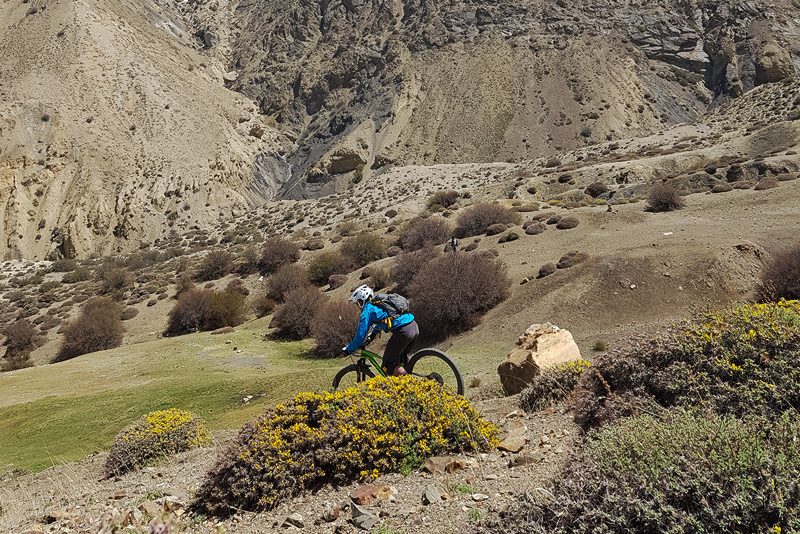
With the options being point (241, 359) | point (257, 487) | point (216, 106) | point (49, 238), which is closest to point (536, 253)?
point (241, 359)

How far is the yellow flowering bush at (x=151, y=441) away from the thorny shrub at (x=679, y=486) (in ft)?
20.4

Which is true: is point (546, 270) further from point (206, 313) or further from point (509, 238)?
point (206, 313)

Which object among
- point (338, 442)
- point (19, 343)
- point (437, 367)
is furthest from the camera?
point (19, 343)

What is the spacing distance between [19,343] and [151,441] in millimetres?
27847

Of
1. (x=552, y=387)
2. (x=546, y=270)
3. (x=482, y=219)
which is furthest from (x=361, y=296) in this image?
(x=482, y=219)

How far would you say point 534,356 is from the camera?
8.34 m

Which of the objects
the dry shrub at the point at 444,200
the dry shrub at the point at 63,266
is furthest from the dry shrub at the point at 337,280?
the dry shrub at the point at 63,266

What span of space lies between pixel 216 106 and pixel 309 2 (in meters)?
36.3

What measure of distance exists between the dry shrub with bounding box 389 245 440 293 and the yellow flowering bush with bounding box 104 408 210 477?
507 inches

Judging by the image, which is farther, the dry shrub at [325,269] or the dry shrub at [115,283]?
the dry shrub at [115,283]

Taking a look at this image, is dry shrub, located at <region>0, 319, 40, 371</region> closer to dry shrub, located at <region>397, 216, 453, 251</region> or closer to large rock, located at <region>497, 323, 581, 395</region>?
dry shrub, located at <region>397, 216, 453, 251</region>

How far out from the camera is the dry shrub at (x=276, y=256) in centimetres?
3228

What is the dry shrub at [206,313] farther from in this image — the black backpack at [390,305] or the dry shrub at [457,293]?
the black backpack at [390,305]

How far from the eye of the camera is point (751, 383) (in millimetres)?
3998
